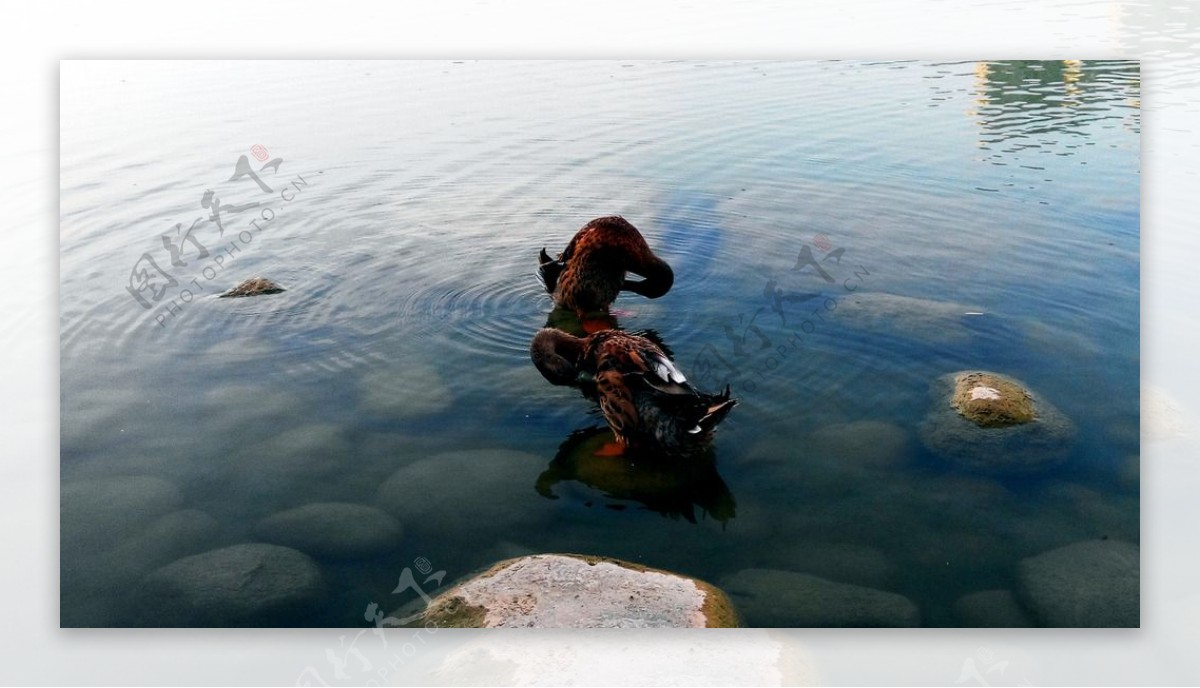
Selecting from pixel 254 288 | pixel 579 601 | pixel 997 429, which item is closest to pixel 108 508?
pixel 254 288

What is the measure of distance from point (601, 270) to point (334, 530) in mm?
2748

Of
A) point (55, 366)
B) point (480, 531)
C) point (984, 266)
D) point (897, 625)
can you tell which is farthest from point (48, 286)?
point (984, 266)

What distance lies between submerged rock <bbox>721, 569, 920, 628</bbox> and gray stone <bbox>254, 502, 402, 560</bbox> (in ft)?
5.14

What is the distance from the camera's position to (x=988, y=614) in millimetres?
4641

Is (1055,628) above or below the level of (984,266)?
below

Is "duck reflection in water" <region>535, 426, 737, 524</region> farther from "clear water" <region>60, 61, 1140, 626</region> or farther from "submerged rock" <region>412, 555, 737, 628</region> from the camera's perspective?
"submerged rock" <region>412, 555, 737, 628</region>

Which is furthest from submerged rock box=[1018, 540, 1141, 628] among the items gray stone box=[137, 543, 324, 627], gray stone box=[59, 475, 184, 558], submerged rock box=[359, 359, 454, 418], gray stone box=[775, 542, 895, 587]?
gray stone box=[59, 475, 184, 558]

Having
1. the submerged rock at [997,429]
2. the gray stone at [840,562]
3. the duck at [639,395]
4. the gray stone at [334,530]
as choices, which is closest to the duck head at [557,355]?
the duck at [639,395]

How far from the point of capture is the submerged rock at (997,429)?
5285 mm

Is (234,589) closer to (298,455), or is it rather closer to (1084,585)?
(298,455)

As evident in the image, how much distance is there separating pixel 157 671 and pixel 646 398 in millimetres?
2521

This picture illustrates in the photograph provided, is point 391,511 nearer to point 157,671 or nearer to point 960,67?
point 157,671

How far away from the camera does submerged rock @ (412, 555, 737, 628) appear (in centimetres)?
456

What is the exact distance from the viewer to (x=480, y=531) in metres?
4.95
